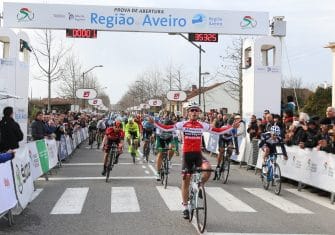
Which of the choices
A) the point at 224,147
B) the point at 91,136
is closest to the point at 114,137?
the point at 224,147

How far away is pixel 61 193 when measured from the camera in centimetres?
1269

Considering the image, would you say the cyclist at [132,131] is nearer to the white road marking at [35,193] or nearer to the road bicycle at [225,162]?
the road bicycle at [225,162]

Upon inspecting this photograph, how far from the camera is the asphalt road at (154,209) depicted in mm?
8641

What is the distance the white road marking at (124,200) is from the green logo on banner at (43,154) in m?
2.68

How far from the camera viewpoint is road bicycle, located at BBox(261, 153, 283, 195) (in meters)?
13.1

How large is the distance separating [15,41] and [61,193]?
8761 millimetres

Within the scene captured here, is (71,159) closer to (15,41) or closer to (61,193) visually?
(15,41)

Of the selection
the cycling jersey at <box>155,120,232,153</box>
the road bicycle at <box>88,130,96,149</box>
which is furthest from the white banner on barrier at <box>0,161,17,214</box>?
the road bicycle at <box>88,130,96,149</box>

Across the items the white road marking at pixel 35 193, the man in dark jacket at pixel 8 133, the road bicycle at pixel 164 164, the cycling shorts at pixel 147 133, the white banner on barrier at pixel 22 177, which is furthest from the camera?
the cycling shorts at pixel 147 133

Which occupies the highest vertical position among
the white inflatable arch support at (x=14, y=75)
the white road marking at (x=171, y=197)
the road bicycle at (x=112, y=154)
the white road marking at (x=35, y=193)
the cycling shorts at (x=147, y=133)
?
the white inflatable arch support at (x=14, y=75)

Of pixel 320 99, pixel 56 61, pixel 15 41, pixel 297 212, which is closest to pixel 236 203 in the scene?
pixel 297 212

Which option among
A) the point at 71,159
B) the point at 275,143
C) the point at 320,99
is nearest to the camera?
the point at 275,143

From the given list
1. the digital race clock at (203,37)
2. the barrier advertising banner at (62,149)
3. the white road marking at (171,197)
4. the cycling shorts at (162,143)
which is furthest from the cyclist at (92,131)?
the white road marking at (171,197)

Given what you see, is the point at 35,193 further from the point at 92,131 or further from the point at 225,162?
the point at 92,131
